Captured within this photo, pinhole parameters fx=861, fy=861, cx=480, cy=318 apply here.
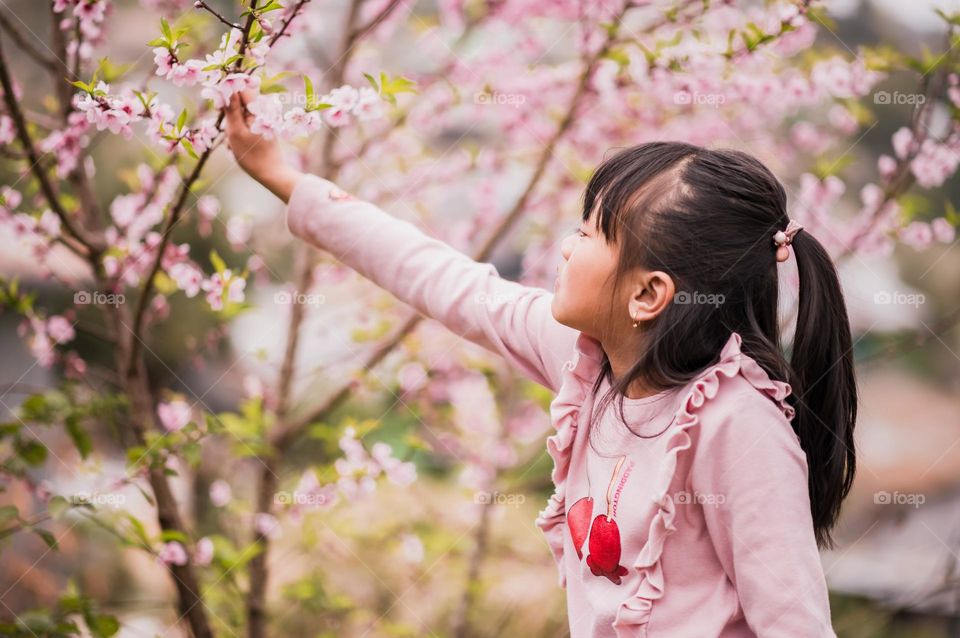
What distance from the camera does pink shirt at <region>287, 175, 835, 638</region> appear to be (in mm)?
896

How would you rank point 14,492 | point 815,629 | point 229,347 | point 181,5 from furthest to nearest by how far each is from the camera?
point 229,347, point 14,492, point 181,5, point 815,629

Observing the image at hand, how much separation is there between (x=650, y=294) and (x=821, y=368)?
241 millimetres

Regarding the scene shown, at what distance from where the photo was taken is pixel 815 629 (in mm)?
890

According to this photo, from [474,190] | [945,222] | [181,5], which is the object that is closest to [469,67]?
[474,190]

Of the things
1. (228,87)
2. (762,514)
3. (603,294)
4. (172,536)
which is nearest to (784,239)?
(603,294)

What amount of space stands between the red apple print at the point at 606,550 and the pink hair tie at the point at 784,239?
369 mm

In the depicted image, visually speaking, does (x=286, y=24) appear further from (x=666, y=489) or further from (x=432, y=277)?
(x=666, y=489)

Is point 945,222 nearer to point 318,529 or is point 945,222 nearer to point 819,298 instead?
point 819,298

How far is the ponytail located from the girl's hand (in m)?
0.69

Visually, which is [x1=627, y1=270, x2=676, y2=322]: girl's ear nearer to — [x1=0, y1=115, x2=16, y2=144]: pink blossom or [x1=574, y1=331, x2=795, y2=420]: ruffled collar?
[x1=574, y1=331, x2=795, y2=420]: ruffled collar

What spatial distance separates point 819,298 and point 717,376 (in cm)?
20

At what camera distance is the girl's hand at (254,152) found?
1.10 m

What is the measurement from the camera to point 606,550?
0.99 meters

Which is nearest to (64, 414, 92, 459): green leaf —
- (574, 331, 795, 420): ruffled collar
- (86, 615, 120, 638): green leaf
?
(86, 615, 120, 638): green leaf
